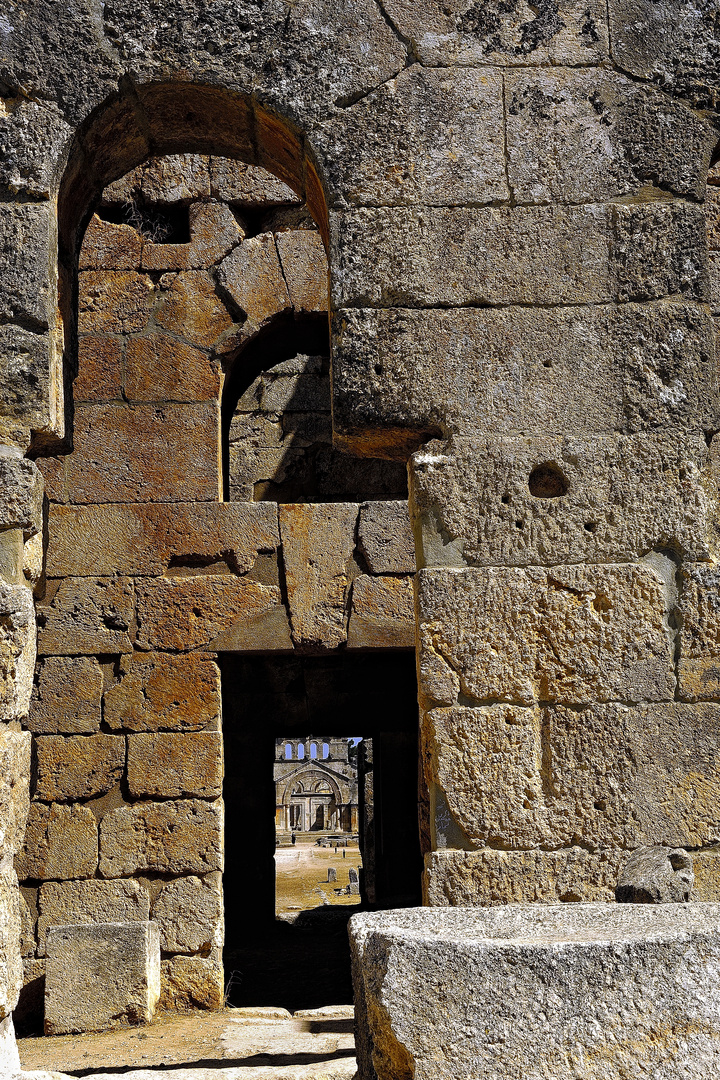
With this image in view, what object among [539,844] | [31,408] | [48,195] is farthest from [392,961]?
[48,195]

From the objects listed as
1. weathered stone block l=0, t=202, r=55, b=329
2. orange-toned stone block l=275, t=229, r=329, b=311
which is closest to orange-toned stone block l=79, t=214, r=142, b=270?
orange-toned stone block l=275, t=229, r=329, b=311

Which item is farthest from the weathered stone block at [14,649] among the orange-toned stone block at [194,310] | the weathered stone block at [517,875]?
the orange-toned stone block at [194,310]

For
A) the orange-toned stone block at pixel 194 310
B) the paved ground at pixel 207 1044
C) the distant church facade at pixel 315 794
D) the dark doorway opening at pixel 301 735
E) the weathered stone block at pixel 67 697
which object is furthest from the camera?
the distant church facade at pixel 315 794

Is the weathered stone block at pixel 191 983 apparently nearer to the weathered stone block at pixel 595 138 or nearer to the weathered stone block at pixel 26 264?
the weathered stone block at pixel 26 264

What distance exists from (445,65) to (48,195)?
5.12 ft

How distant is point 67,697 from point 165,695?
0.62 meters

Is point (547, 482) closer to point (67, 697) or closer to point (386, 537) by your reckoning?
point (386, 537)

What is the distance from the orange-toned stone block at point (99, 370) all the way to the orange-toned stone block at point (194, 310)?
0.39m

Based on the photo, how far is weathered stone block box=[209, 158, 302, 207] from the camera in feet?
23.2

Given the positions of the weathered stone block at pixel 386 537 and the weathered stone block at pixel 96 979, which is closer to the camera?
the weathered stone block at pixel 96 979

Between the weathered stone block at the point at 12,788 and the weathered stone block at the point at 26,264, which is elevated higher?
the weathered stone block at the point at 26,264

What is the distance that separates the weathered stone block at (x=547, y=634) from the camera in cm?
342

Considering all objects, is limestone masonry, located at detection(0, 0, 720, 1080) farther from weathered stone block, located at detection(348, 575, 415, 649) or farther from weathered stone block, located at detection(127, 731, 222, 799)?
weathered stone block, located at detection(348, 575, 415, 649)

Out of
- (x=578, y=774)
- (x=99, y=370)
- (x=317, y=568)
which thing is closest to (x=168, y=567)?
(x=317, y=568)
